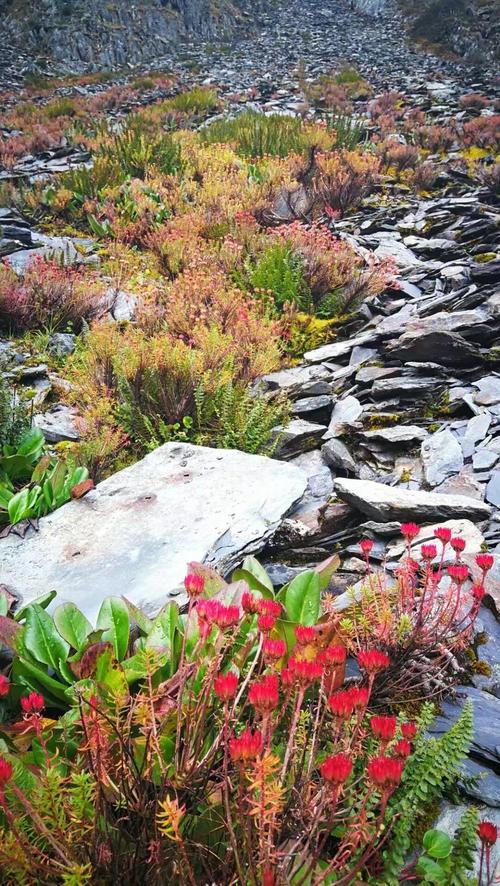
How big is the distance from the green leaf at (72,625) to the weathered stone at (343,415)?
7.78ft

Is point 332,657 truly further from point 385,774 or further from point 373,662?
point 385,774

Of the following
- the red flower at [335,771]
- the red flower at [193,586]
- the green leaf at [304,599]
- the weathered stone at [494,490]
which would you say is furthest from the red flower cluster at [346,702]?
the weathered stone at [494,490]

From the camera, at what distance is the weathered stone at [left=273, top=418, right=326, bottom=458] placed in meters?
3.87

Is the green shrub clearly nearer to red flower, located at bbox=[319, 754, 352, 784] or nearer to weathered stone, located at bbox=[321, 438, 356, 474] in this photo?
weathered stone, located at bbox=[321, 438, 356, 474]

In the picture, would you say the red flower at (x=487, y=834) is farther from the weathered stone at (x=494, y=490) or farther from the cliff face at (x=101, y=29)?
the cliff face at (x=101, y=29)

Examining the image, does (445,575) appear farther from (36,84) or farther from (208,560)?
(36,84)

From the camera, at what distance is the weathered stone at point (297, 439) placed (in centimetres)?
387

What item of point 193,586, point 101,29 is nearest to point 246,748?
point 193,586

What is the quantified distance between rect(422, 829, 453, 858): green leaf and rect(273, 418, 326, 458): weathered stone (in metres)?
2.76

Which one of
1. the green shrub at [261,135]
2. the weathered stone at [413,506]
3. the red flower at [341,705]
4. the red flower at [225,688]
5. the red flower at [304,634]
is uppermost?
the green shrub at [261,135]

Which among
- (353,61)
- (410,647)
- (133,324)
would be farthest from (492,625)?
(353,61)

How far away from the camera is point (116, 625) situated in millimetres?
1880

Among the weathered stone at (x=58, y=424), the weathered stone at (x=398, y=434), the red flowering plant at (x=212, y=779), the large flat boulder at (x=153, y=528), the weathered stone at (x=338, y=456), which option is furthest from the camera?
the weathered stone at (x=58, y=424)

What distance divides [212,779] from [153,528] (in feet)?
5.41
